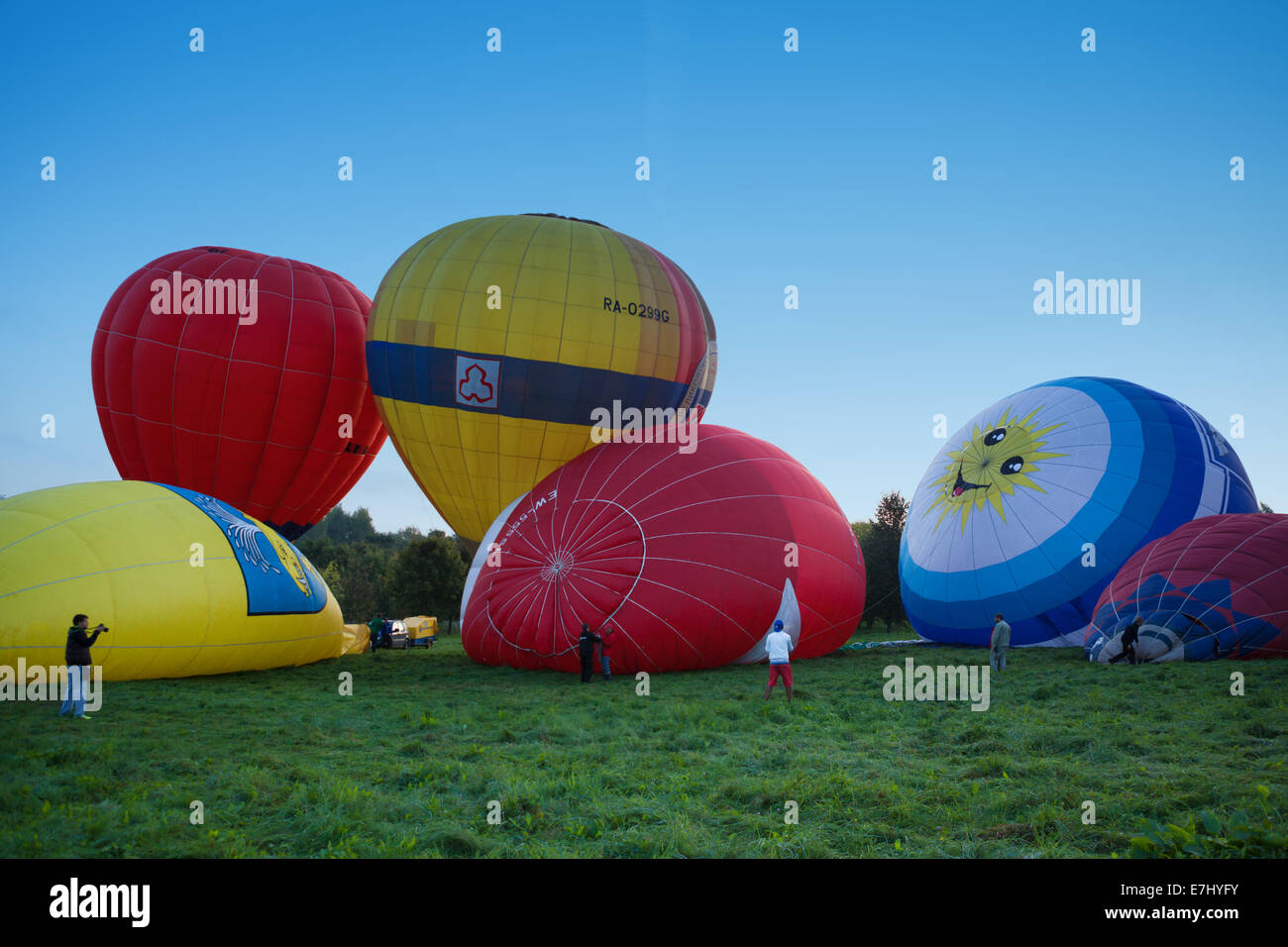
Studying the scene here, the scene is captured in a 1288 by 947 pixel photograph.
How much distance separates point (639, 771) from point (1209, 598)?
35.6 feet

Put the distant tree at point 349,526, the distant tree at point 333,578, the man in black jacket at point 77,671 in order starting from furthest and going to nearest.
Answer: the distant tree at point 349,526, the distant tree at point 333,578, the man in black jacket at point 77,671

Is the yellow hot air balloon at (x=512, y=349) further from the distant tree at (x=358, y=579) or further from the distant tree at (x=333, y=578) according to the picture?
the distant tree at (x=333, y=578)

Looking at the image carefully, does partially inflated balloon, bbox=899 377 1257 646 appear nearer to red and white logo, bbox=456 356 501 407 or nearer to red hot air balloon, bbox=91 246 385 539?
red and white logo, bbox=456 356 501 407

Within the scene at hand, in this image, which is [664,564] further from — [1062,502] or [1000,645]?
[1062,502]

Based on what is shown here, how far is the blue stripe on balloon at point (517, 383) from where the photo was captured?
15234 mm

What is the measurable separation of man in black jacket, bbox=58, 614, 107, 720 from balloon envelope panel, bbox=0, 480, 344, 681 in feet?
7.42

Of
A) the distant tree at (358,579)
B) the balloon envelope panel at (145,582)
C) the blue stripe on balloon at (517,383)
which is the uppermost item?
the blue stripe on balloon at (517,383)

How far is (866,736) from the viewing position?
7414 millimetres

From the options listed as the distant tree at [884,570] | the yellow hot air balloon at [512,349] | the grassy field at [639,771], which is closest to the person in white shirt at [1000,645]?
the grassy field at [639,771]

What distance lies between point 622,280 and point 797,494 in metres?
5.31

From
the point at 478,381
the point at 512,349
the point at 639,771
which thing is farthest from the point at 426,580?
the point at 639,771

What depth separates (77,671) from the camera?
8.81m

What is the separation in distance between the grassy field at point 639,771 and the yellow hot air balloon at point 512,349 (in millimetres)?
6230
